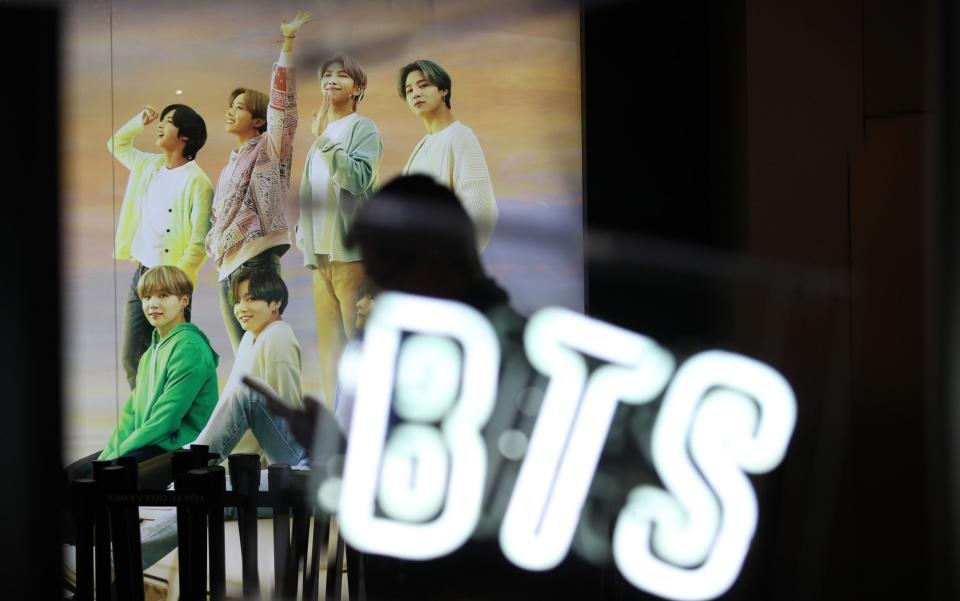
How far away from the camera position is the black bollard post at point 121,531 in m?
2.14

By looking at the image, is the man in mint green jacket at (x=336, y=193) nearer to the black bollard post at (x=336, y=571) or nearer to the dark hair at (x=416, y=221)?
the dark hair at (x=416, y=221)

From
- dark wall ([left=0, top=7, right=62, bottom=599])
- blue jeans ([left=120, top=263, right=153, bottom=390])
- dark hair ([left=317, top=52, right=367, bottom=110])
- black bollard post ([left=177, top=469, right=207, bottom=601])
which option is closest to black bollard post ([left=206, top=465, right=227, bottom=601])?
black bollard post ([left=177, top=469, right=207, bottom=601])

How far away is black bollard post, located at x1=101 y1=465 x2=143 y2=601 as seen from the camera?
2.14 m

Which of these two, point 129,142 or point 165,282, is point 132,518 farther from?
point 129,142

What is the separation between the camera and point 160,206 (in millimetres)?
2701

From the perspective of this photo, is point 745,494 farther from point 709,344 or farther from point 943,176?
point 943,176

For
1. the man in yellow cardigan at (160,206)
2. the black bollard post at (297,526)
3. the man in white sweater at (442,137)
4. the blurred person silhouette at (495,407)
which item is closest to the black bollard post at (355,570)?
the blurred person silhouette at (495,407)

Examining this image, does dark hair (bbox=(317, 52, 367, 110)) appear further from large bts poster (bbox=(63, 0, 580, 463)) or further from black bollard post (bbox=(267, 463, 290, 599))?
black bollard post (bbox=(267, 463, 290, 599))

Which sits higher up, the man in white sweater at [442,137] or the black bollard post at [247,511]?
the man in white sweater at [442,137]

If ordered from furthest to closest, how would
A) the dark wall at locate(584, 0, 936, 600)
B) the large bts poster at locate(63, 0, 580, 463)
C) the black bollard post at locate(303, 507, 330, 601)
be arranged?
1. the large bts poster at locate(63, 0, 580, 463)
2. the dark wall at locate(584, 0, 936, 600)
3. the black bollard post at locate(303, 507, 330, 601)

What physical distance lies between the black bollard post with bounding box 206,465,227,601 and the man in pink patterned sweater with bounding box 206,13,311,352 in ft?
2.18

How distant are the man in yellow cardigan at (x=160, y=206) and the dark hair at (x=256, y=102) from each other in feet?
0.55

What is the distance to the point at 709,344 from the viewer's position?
2541 millimetres

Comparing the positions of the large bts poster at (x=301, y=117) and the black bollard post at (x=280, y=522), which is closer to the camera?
the black bollard post at (x=280, y=522)
